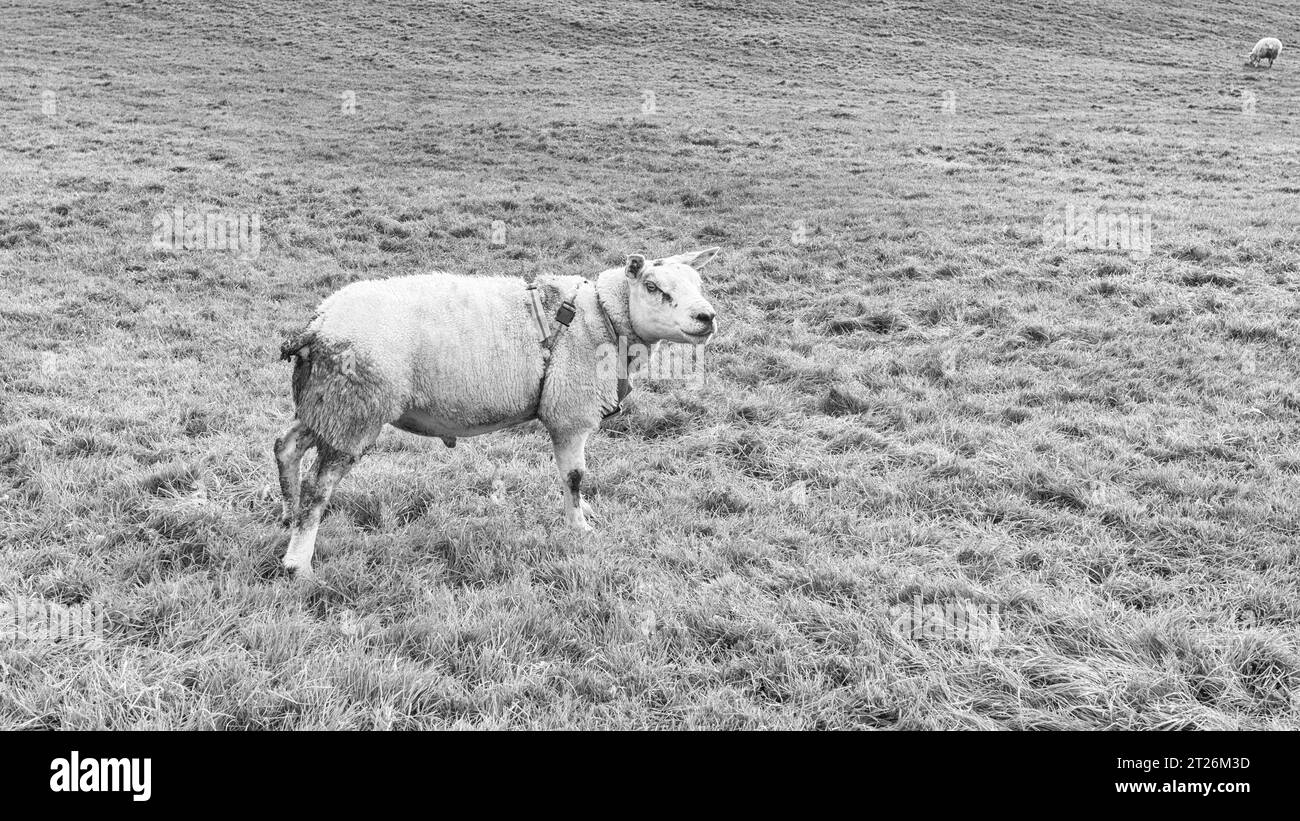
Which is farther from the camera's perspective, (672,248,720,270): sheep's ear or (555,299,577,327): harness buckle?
(672,248,720,270): sheep's ear

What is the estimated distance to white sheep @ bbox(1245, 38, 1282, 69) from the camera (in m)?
34.0

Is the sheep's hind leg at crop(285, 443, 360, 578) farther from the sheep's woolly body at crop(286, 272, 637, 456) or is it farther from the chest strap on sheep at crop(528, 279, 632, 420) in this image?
the chest strap on sheep at crop(528, 279, 632, 420)

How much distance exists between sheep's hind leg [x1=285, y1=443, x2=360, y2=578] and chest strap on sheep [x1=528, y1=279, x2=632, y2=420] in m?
1.42

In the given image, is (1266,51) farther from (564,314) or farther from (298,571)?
(298,571)

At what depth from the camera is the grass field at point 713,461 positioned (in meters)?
3.69

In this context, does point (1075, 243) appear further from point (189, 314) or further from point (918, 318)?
point (189, 314)

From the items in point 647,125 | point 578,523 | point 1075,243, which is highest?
point 647,125

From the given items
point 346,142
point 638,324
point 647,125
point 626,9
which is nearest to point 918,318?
point 638,324

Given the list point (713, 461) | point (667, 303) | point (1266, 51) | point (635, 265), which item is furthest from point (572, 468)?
point (1266, 51)

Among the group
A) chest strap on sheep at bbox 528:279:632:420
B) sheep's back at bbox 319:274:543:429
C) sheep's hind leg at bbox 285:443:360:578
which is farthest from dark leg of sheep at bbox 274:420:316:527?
chest strap on sheep at bbox 528:279:632:420

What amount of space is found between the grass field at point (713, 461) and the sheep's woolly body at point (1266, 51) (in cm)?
1998
